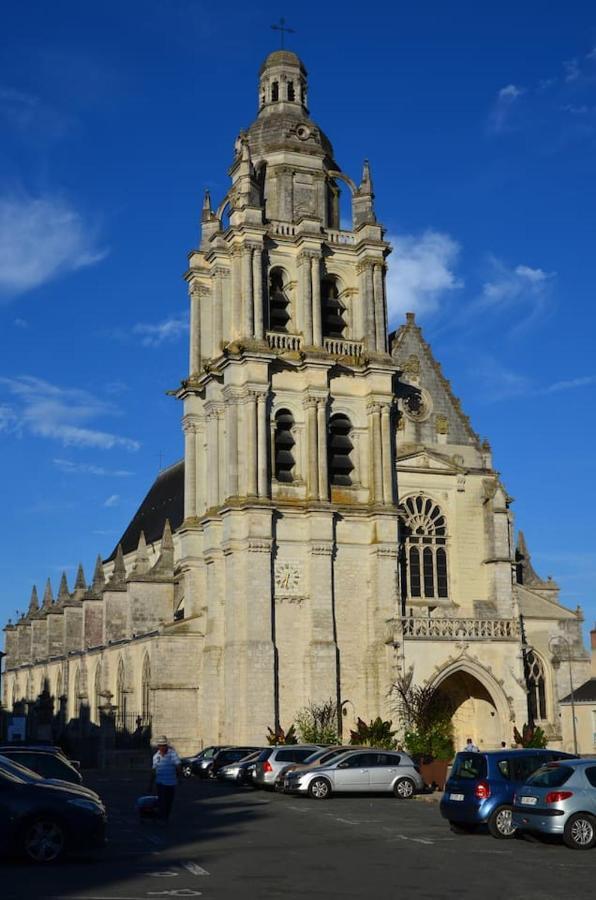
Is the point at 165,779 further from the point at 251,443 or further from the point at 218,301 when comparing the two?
the point at 218,301

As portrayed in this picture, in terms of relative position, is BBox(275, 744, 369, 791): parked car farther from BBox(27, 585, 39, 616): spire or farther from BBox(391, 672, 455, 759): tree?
BBox(27, 585, 39, 616): spire

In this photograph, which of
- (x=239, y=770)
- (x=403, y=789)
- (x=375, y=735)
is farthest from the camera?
(x=375, y=735)

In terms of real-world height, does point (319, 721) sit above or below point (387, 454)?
below

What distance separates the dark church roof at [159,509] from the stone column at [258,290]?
1588 centimetres

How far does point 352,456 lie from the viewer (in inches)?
1635

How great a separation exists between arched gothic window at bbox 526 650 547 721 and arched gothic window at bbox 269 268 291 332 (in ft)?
47.9

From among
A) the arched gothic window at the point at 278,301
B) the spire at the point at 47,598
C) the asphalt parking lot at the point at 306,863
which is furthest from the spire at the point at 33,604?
the asphalt parking lot at the point at 306,863

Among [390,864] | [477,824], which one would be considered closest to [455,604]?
[477,824]

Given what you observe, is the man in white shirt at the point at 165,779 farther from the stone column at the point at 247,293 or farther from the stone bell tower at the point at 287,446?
the stone column at the point at 247,293

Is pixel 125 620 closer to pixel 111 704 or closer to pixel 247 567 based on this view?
pixel 111 704

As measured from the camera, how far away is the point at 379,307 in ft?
140

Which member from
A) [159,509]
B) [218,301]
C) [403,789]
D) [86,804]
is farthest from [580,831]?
[159,509]

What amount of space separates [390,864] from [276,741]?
2153 cm

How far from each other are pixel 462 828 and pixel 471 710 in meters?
22.2
